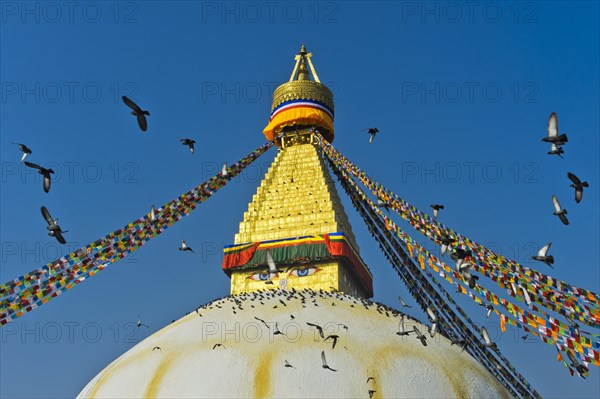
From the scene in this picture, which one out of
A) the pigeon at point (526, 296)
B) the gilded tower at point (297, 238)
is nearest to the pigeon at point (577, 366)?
the pigeon at point (526, 296)

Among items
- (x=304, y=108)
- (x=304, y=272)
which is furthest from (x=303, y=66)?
(x=304, y=272)

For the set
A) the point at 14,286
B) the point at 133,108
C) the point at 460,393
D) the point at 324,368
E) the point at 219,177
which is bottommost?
the point at 460,393

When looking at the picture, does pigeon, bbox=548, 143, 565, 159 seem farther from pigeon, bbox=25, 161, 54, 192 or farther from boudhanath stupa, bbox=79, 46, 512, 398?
pigeon, bbox=25, 161, 54, 192

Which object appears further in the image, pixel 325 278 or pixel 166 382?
pixel 325 278

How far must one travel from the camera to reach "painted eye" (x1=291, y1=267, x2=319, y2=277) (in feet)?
29.2

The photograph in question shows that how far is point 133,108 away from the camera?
712 cm

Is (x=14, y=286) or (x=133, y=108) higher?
(x=133, y=108)

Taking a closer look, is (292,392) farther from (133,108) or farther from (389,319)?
(133,108)

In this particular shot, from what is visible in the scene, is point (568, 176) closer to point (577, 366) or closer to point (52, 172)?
point (577, 366)

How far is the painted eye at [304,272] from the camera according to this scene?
8891 mm

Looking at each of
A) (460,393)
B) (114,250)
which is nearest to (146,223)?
(114,250)

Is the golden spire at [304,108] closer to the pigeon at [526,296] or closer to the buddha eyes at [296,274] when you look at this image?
the buddha eyes at [296,274]

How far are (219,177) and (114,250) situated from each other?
2647 millimetres

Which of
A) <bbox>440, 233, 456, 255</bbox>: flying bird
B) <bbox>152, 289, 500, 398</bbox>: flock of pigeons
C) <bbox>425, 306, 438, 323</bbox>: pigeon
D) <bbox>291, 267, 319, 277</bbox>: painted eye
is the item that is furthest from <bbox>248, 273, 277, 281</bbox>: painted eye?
<bbox>440, 233, 456, 255</bbox>: flying bird
